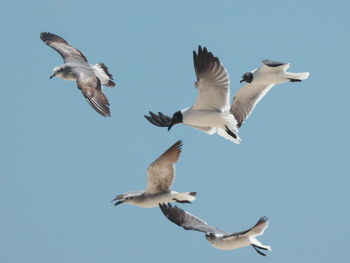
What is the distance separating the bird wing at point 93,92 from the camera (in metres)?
17.0

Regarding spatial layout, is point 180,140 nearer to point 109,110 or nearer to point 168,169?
point 168,169

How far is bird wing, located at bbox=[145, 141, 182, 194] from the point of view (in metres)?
16.0

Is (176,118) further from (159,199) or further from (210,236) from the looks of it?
(210,236)

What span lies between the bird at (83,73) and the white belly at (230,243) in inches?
134

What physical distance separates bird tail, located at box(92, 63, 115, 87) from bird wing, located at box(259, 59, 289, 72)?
3.55 meters

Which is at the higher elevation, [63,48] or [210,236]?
[63,48]

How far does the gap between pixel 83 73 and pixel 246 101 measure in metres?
3.72

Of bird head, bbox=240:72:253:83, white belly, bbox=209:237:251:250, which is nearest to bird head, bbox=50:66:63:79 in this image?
bird head, bbox=240:72:253:83

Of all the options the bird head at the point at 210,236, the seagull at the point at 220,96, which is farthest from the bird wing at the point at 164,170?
the bird head at the point at 210,236

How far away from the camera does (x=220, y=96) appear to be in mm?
15891

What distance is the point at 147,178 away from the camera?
16266 millimetres

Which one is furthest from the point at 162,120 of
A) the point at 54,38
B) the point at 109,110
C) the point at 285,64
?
the point at 54,38

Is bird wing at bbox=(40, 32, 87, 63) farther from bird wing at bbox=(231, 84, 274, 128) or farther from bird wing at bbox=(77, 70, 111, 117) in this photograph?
bird wing at bbox=(231, 84, 274, 128)

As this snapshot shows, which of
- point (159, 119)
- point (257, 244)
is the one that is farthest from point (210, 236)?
point (159, 119)
